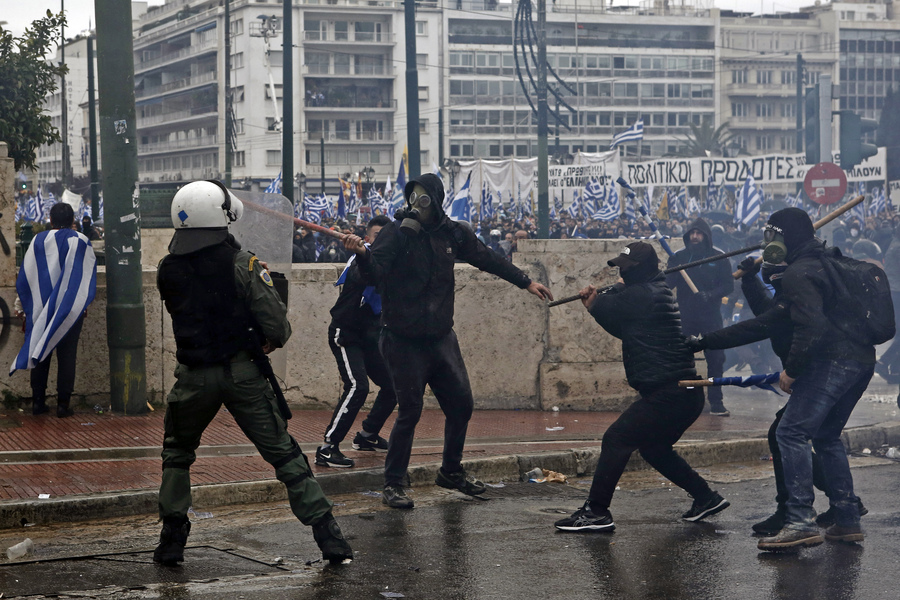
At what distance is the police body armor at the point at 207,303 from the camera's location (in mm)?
4668

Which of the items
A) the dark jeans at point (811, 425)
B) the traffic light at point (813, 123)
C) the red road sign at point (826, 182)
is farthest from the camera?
the traffic light at point (813, 123)

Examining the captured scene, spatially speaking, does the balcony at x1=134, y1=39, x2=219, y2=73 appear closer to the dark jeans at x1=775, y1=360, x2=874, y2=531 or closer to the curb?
the curb

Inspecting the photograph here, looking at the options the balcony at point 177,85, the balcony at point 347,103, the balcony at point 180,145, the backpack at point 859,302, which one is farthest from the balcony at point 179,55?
the backpack at point 859,302

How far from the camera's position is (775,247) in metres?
5.55

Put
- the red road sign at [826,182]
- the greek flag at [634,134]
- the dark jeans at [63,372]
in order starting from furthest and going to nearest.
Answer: the greek flag at [634,134]
the red road sign at [826,182]
the dark jeans at [63,372]

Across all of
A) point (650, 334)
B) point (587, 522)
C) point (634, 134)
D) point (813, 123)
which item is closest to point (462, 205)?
point (634, 134)

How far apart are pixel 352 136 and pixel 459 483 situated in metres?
80.6

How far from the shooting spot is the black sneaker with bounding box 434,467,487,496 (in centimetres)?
642

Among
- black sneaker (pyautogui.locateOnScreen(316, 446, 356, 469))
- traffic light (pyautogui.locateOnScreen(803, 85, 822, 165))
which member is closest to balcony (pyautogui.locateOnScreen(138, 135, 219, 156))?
traffic light (pyautogui.locateOnScreen(803, 85, 822, 165))

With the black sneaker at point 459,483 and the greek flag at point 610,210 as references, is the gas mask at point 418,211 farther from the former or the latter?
the greek flag at point 610,210

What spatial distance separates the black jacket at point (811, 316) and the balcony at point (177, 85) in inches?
3362

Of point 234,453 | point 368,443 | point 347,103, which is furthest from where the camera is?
point 347,103

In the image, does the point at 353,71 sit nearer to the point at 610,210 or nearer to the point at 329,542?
the point at 610,210

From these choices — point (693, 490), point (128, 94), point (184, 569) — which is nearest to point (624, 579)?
point (693, 490)
